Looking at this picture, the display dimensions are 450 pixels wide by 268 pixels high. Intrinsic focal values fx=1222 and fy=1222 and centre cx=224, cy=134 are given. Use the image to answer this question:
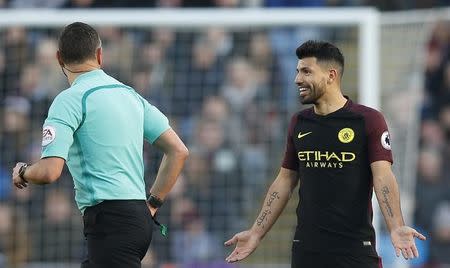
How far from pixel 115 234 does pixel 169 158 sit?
81 centimetres

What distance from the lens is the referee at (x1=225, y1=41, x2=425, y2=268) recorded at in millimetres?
7086

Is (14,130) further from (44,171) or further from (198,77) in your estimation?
(44,171)

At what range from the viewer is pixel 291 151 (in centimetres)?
747

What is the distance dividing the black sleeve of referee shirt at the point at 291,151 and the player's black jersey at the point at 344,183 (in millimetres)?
245

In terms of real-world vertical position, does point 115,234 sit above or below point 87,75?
below

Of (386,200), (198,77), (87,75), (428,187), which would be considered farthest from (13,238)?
(386,200)

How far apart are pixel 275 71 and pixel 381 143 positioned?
472 centimetres

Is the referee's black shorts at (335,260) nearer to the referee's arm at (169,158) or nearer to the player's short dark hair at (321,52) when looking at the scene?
the referee's arm at (169,158)

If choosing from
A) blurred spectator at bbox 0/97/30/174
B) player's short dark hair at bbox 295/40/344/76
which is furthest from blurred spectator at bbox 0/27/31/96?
player's short dark hair at bbox 295/40/344/76

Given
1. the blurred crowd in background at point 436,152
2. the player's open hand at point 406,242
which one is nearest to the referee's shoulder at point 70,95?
the player's open hand at point 406,242

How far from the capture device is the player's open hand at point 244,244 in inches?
296

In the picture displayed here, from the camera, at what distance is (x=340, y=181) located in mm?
7133

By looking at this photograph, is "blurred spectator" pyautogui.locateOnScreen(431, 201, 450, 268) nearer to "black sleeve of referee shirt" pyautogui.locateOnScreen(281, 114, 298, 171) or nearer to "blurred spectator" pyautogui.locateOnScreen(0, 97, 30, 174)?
"blurred spectator" pyautogui.locateOnScreen(0, 97, 30, 174)

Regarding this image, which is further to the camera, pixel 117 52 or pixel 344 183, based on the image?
pixel 117 52
